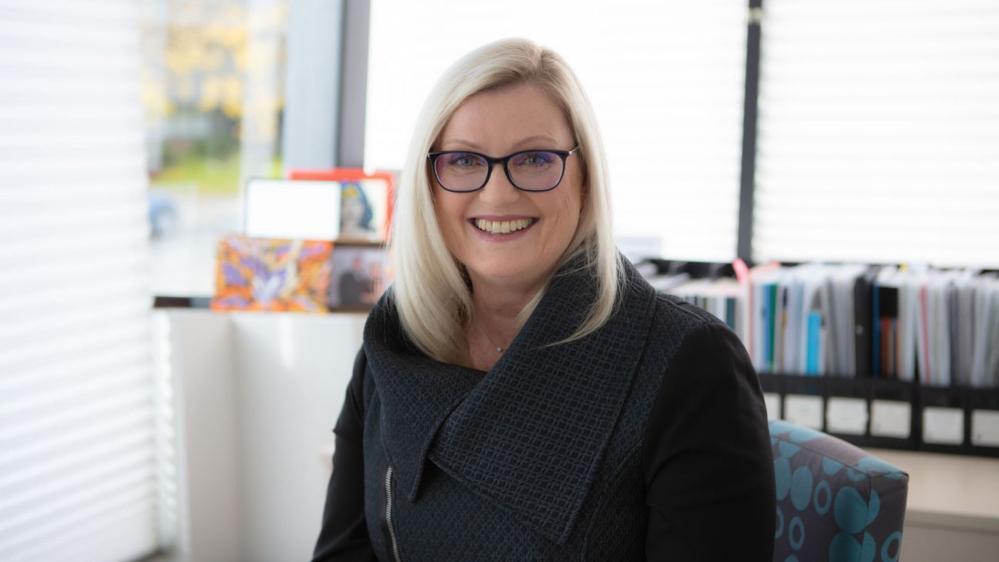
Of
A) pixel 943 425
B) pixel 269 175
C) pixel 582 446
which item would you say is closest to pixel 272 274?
pixel 269 175

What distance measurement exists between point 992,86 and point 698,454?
2139 millimetres

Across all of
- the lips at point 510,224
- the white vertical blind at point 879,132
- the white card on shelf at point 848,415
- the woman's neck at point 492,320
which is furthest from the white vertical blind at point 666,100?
the lips at point 510,224

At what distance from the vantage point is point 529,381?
4.68 ft

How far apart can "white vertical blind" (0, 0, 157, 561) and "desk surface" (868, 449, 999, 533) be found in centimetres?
→ 207

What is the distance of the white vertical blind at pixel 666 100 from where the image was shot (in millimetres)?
3131

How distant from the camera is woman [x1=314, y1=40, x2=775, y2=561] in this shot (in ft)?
4.19

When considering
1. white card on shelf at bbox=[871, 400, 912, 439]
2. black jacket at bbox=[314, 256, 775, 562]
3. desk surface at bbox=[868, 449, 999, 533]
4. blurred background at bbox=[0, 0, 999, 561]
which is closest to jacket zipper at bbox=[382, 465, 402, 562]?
black jacket at bbox=[314, 256, 775, 562]

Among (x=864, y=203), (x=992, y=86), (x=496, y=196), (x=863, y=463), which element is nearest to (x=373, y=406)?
(x=496, y=196)

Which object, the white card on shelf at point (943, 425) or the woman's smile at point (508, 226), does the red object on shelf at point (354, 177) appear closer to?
the woman's smile at point (508, 226)

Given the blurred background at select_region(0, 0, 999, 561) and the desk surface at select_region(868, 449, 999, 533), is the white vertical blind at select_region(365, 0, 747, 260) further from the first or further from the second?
the desk surface at select_region(868, 449, 999, 533)

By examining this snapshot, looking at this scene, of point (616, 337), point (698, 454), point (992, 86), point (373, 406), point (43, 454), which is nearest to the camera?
point (698, 454)

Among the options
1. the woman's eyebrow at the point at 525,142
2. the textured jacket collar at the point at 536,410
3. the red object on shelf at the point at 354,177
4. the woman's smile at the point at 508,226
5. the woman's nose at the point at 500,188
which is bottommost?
the textured jacket collar at the point at 536,410

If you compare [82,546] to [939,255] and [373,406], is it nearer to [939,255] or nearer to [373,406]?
[373,406]

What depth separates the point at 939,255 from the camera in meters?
2.92
